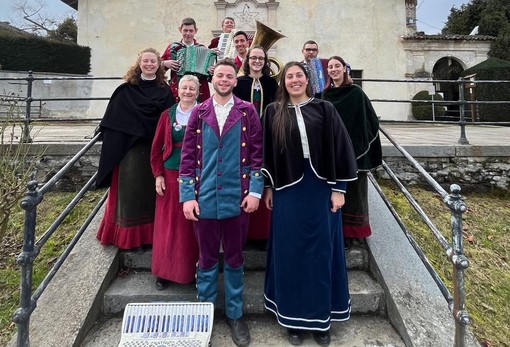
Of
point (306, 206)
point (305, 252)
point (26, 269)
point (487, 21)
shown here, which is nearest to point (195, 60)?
point (306, 206)

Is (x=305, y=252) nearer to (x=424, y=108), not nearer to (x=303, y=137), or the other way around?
(x=303, y=137)

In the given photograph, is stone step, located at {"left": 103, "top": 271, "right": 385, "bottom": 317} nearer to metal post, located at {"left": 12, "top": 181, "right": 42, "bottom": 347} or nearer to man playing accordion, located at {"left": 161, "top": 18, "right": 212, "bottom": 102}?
metal post, located at {"left": 12, "top": 181, "right": 42, "bottom": 347}

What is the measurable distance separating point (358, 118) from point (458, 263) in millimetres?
1434

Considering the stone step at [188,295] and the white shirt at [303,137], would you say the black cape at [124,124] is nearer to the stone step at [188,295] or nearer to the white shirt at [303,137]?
the stone step at [188,295]

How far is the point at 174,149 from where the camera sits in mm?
2775

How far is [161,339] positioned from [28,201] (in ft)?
4.08

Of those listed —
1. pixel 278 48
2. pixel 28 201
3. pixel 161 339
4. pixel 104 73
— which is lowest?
pixel 161 339

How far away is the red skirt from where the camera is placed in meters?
2.74

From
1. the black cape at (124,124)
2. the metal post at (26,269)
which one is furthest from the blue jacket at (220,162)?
the metal post at (26,269)

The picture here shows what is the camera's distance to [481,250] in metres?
3.72

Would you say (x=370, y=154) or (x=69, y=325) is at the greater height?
(x=370, y=154)

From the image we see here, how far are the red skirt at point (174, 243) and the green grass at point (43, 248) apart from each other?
120cm

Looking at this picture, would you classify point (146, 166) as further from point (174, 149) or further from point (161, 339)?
point (161, 339)

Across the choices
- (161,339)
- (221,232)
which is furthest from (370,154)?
(161,339)
